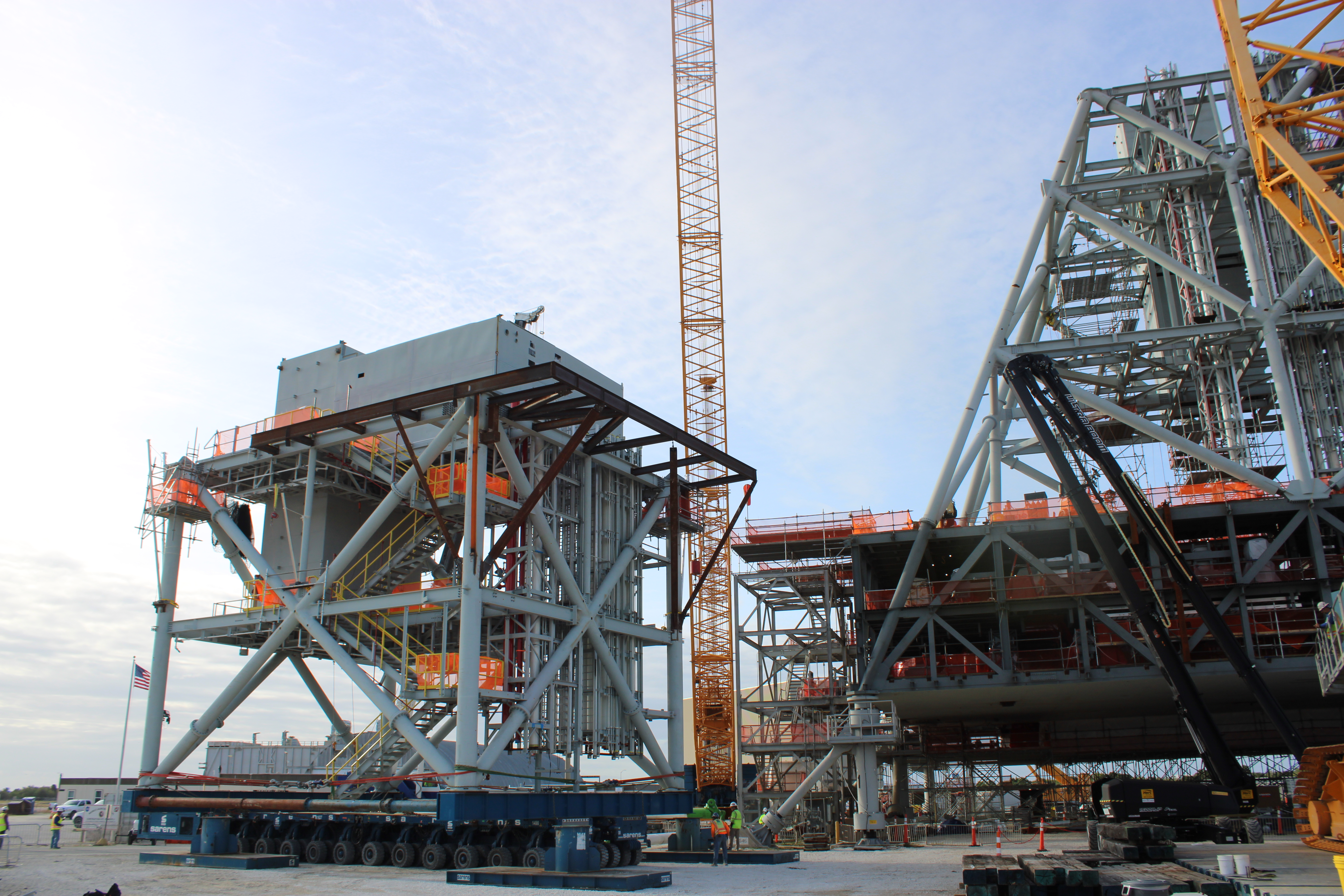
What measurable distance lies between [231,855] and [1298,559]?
119 feet

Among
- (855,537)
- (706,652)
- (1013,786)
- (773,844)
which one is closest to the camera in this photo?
(773,844)

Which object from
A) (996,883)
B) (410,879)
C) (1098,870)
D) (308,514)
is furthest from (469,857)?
(1098,870)

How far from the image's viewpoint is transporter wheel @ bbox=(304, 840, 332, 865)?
27.5 meters

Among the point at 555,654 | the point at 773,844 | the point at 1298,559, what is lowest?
the point at 773,844

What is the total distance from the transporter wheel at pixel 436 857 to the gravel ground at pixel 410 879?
1.05 ft

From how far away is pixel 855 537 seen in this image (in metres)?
40.5

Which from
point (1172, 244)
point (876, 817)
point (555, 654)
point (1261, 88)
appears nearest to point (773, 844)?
point (876, 817)

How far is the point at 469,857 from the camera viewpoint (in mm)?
25047

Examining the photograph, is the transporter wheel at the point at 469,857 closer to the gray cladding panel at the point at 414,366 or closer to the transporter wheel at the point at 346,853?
the transporter wheel at the point at 346,853

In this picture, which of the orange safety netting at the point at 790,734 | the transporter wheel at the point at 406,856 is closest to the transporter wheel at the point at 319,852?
the transporter wheel at the point at 406,856

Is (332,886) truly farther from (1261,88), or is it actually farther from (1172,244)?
(1172,244)

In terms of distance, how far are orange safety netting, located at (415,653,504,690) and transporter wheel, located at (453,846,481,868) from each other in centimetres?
407

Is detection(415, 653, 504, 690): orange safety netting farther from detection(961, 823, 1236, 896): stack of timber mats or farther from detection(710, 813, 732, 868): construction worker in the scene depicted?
detection(961, 823, 1236, 896): stack of timber mats

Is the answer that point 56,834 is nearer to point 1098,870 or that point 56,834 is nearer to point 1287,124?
point 1098,870
